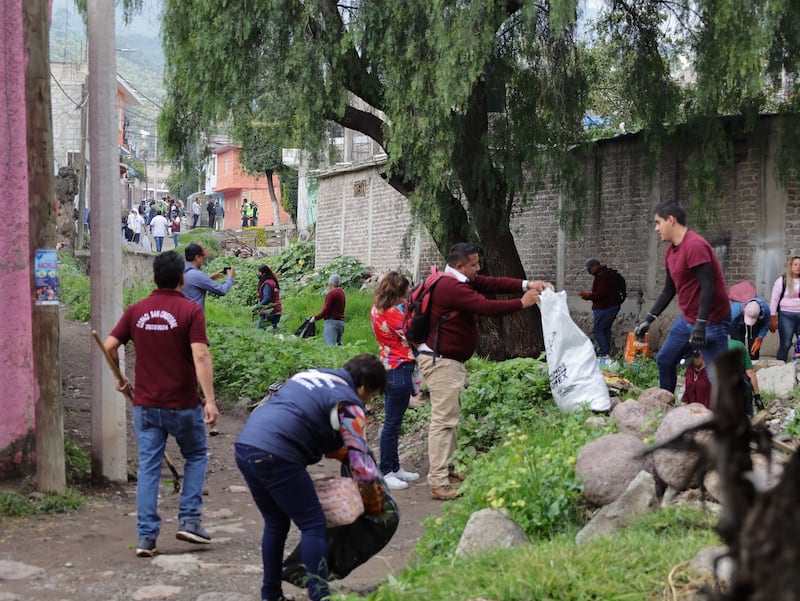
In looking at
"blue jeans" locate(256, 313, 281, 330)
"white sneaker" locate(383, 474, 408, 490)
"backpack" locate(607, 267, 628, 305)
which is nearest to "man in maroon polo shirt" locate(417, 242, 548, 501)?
"white sneaker" locate(383, 474, 408, 490)

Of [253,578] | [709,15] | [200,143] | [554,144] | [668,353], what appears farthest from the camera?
[200,143]

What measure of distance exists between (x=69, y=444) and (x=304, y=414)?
457 cm

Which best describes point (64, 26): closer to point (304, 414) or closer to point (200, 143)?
point (200, 143)

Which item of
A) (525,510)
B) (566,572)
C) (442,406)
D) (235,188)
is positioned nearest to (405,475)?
(442,406)

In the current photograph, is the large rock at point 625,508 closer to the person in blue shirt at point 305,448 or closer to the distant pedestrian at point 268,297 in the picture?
the person in blue shirt at point 305,448

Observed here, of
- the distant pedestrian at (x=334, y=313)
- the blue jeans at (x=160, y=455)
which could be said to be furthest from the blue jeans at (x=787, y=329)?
the blue jeans at (x=160, y=455)

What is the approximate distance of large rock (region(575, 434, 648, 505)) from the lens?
5.88 meters

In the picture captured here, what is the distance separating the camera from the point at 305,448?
4.69m

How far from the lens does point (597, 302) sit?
1559cm

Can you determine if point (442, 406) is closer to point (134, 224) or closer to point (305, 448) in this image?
point (305, 448)

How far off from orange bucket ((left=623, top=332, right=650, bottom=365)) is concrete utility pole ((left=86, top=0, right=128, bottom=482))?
7.03m

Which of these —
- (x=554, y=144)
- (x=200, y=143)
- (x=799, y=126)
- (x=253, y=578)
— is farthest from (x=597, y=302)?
(x=253, y=578)

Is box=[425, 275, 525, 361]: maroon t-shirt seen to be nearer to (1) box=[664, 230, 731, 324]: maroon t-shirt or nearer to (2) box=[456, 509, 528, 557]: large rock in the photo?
(1) box=[664, 230, 731, 324]: maroon t-shirt

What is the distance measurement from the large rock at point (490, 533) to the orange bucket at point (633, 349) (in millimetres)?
7453
